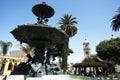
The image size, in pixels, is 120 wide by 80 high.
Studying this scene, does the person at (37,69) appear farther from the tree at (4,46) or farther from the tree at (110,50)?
the tree at (4,46)

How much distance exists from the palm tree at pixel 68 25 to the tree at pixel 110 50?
11.2 metres

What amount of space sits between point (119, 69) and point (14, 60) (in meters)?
45.5

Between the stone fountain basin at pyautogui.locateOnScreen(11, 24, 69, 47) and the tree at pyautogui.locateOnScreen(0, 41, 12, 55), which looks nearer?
the stone fountain basin at pyautogui.locateOnScreen(11, 24, 69, 47)

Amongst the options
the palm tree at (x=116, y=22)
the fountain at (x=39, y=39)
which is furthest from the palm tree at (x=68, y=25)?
the fountain at (x=39, y=39)

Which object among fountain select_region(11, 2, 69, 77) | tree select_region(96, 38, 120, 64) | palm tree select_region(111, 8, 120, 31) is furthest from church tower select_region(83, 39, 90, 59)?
fountain select_region(11, 2, 69, 77)

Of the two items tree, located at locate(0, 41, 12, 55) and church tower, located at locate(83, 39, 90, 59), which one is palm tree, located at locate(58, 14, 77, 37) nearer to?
tree, located at locate(0, 41, 12, 55)

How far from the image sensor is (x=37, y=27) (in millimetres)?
13766

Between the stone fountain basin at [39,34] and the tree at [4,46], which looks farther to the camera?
the tree at [4,46]

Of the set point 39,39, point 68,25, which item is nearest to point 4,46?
point 68,25

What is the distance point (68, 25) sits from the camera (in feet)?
152

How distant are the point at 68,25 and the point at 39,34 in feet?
106

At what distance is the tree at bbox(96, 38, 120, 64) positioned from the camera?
49312 mm

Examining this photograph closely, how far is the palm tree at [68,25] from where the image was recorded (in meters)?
46.0

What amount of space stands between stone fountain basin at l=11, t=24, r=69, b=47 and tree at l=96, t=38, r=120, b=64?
Answer: 1439 inches
